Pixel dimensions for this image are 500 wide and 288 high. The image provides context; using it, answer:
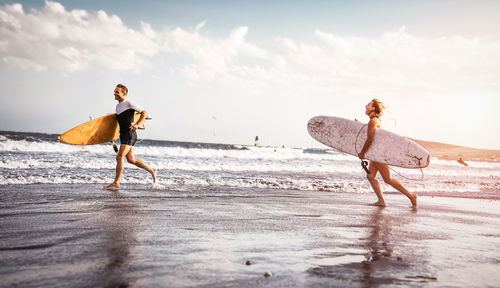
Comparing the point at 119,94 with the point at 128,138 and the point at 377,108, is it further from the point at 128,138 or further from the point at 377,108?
the point at 377,108

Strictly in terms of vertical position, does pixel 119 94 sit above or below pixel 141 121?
above

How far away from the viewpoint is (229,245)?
3.17 meters

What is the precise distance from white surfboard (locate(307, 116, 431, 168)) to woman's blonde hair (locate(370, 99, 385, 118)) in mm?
630

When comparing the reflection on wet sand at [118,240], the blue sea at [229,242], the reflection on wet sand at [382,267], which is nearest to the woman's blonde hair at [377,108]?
the blue sea at [229,242]

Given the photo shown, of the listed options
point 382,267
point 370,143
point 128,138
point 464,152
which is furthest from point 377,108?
point 464,152

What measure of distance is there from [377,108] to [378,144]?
786 mm

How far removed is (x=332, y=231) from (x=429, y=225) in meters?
1.75

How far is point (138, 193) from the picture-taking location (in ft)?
22.1

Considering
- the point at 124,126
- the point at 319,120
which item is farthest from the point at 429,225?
the point at 124,126

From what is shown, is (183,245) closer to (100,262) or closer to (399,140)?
(100,262)

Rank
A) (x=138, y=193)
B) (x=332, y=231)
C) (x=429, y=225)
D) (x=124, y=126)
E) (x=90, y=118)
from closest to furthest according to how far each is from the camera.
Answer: (x=332, y=231) < (x=429, y=225) < (x=138, y=193) < (x=124, y=126) < (x=90, y=118)

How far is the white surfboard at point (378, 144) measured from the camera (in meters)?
6.94


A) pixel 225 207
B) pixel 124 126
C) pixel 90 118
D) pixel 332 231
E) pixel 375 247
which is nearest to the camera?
pixel 375 247

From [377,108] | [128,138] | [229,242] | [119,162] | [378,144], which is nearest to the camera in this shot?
[229,242]
